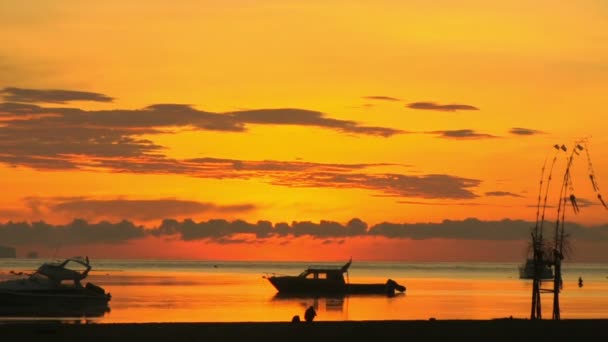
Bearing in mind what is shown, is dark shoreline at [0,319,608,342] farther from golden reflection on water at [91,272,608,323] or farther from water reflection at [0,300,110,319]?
water reflection at [0,300,110,319]

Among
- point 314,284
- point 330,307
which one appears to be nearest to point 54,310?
point 330,307

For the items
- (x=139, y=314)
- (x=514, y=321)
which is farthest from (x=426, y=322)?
(x=139, y=314)

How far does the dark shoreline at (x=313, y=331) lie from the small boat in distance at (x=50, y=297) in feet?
107

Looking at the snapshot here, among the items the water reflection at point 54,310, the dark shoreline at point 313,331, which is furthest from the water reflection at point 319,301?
the dark shoreline at point 313,331

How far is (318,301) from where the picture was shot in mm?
92562

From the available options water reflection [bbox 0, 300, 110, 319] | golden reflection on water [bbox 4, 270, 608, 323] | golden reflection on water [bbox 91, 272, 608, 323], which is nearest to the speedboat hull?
golden reflection on water [bbox 4, 270, 608, 323]

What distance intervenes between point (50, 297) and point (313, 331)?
4060cm

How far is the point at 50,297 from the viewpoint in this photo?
69750 millimetres

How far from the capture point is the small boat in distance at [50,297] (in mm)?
67000

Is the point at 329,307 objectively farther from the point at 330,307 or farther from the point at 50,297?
the point at 50,297

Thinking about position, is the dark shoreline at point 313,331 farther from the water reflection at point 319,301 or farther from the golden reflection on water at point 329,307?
the water reflection at point 319,301

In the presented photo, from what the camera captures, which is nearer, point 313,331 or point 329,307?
point 313,331

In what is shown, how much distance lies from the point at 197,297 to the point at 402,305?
19243mm

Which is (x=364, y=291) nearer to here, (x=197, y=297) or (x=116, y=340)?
(x=197, y=297)
